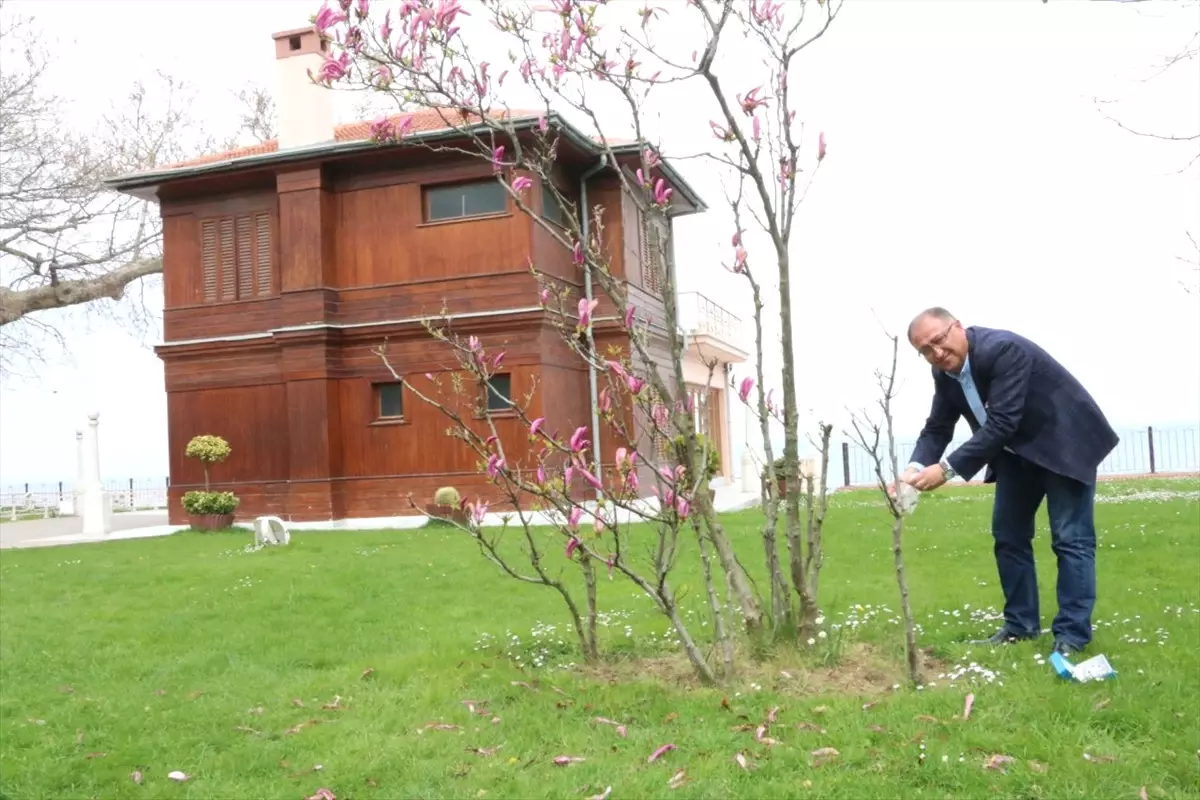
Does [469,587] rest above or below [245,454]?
below

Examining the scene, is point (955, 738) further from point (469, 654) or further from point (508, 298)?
point (508, 298)

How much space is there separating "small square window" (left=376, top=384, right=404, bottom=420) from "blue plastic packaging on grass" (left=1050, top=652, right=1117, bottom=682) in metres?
14.5

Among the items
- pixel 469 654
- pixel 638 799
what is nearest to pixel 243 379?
pixel 469 654

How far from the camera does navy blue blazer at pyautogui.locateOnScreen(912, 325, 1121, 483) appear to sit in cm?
469

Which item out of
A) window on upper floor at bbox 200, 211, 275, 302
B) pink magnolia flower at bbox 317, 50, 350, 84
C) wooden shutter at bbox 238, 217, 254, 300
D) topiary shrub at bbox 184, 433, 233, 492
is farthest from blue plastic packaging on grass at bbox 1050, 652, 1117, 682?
wooden shutter at bbox 238, 217, 254, 300

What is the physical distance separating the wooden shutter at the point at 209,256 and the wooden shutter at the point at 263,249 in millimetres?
928

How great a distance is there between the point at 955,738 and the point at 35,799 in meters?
3.93

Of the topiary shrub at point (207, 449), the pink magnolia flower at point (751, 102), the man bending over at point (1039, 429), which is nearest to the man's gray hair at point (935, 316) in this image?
the man bending over at point (1039, 429)

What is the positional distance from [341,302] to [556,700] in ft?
46.9

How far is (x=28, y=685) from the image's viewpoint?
6.43 metres

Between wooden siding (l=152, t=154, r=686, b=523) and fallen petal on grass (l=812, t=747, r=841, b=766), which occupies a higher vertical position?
wooden siding (l=152, t=154, r=686, b=523)

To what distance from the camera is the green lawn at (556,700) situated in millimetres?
3865

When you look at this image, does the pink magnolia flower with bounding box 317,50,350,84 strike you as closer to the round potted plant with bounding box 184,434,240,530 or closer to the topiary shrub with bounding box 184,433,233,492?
the round potted plant with bounding box 184,434,240,530

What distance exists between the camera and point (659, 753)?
4.13 m
